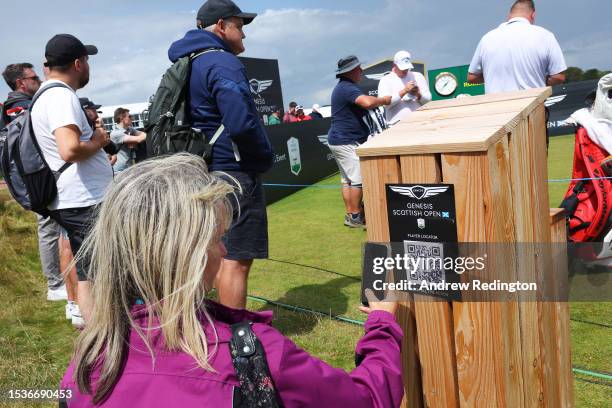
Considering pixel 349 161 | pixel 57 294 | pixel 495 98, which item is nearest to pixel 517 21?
pixel 349 161

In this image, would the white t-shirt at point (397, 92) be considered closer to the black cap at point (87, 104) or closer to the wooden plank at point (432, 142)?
the black cap at point (87, 104)

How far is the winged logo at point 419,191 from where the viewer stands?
1.67 m

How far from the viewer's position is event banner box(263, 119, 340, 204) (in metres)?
9.63

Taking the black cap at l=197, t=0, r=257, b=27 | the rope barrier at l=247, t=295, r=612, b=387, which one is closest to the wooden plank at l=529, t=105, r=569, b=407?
the rope barrier at l=247, t=295, r=612, b=387

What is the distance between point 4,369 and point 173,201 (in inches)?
117

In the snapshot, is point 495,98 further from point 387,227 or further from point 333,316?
A: point 333,316

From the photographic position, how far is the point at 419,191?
171 centimetres

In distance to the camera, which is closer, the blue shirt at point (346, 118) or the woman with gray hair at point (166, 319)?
the woman with gray hair at point (166, 319)

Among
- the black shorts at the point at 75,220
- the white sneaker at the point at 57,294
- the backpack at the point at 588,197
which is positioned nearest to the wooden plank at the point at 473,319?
the black shorts at the point at 75,220

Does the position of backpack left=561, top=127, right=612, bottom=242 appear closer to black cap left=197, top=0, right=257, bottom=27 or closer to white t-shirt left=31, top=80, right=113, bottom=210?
black cap left=197, top=0, right=257, bottom=27

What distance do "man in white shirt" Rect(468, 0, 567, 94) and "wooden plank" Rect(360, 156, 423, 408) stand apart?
10.4ft

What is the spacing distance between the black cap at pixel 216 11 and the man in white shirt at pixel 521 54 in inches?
92.2

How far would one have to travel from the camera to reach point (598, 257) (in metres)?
4.40

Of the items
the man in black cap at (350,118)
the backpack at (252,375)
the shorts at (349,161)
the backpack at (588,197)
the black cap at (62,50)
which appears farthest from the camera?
the shorts at (349,161)
